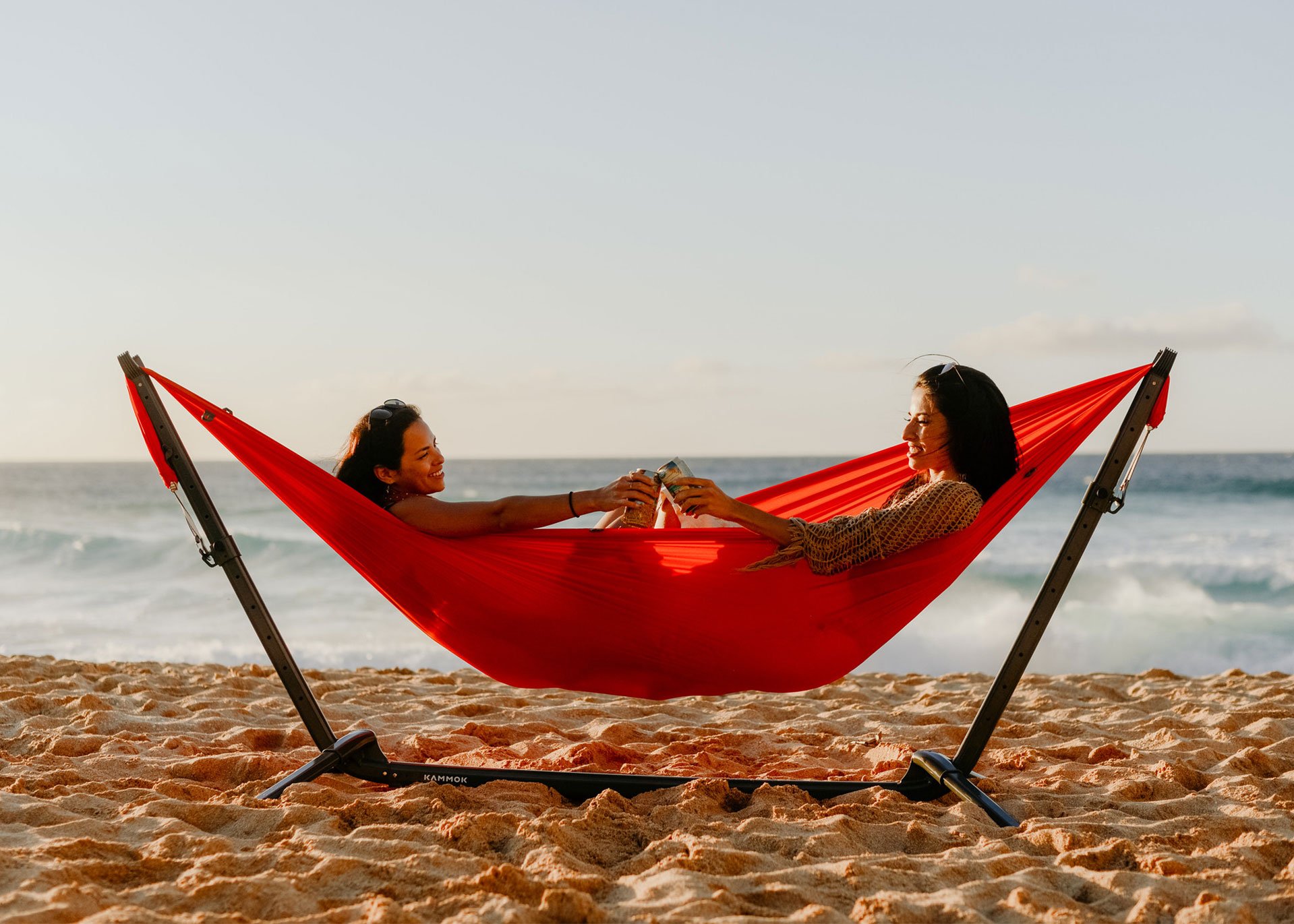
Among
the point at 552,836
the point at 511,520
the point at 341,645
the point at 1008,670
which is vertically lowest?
the point at 341,645

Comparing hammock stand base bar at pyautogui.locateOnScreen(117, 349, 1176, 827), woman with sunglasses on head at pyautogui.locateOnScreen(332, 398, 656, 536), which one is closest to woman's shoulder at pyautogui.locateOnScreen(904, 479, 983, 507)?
hammock stand base bar at pyautogui.locateOnScreen(117, 349, 1176, 827)

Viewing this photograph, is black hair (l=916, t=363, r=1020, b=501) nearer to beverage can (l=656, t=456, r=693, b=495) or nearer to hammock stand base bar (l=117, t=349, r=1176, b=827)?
hammock stand base bar (l=117, t=349, r=1176, b=827)

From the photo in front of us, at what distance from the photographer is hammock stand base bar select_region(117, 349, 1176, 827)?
2.48 meters

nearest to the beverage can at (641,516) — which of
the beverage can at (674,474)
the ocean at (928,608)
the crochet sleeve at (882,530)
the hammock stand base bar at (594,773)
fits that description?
the beverage can at (674,474)

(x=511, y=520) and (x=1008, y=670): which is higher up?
(x=511, y=520)

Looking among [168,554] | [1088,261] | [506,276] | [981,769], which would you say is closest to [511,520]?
[981,769]

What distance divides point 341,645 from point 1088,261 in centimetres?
1341

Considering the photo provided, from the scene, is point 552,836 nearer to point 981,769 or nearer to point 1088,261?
point 981,769

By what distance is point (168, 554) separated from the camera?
1344cm

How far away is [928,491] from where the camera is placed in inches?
96.9

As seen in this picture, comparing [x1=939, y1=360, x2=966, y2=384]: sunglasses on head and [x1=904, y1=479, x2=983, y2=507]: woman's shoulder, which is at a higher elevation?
[x1=939, y1=360, x2=966, y2=384]: sunglasses on head

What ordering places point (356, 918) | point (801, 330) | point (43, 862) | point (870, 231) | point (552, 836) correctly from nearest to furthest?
point (356, 918), point (43, 862), point (552, 836), point (870, 231), point (801, 330)

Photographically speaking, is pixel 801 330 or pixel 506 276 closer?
pixel 506 276

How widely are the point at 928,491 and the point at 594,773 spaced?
3.37 feet
